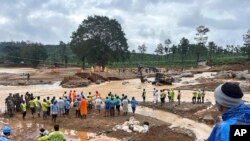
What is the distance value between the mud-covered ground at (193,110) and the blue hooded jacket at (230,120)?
2359cm

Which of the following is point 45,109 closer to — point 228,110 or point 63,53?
point 228,110

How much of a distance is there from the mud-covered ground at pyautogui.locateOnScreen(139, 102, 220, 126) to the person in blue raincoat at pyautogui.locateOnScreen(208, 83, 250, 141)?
23405mm

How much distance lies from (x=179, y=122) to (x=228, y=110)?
78.4 feet

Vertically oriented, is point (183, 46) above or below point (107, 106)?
above

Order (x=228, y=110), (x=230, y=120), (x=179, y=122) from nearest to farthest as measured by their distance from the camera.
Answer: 1. (x=230, y=120)
2. (x=228, y=110)
3. (x=179, y=122)

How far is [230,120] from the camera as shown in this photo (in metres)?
2.35

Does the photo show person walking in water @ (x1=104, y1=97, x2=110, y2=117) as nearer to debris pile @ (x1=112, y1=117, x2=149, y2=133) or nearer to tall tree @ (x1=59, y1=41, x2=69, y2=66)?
debris pile @ (x1=112, y1=117, x2=149, y2=133)

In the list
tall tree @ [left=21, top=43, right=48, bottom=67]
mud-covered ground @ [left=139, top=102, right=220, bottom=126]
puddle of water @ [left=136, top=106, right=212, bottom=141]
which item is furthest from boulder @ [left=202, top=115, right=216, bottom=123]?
tall tree @ [left=21, top=43, right=48, bottom=67]

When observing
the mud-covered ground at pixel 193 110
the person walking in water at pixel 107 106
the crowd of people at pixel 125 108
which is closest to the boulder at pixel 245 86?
the crowd of people at pixel 125 108

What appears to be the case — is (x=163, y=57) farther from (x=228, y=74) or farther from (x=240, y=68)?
(x=228, y=74)

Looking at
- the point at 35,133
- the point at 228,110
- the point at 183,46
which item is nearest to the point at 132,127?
the point at 35,133

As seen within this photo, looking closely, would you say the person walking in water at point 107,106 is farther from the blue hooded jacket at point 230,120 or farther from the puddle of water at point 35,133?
the blue hooded jacket at point 230,120

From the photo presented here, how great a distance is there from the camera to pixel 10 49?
113562mm

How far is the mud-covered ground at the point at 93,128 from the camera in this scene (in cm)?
2050
